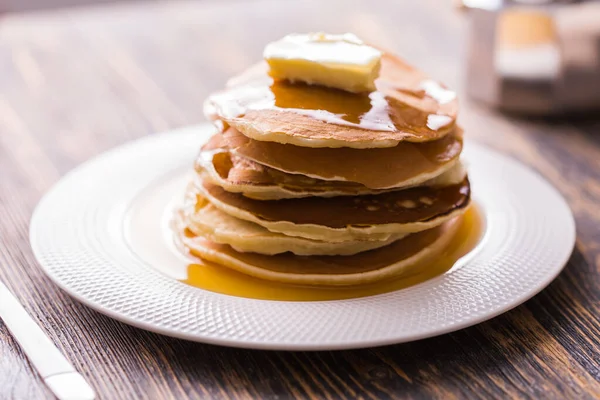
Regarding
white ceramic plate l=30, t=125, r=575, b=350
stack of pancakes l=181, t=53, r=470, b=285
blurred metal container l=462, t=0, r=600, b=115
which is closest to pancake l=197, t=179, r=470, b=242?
stack of pancakes l=181, t=53, r=470, b=285

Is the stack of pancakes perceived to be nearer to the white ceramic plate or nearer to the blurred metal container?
the white ceramic plate

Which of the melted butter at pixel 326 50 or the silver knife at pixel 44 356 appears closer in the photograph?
the silver knife at pixel 44 356

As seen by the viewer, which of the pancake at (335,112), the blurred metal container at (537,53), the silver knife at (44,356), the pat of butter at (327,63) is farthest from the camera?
the blurred metal container at (537,53)

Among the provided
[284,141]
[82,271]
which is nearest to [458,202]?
[284,141]

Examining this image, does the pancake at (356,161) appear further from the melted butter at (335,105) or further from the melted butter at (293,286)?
the melted butter at (293,286)

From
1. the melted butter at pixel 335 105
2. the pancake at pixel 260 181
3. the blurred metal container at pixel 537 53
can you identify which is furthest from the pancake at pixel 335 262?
the blurred metal container at pixel 537 53

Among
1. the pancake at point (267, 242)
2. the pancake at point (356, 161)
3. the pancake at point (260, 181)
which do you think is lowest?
the pancake at point (267, 242)

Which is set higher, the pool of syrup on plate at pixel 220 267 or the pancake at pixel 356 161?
the pancake at pixel 356 161

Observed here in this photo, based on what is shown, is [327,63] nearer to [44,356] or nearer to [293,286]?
[293,286]
